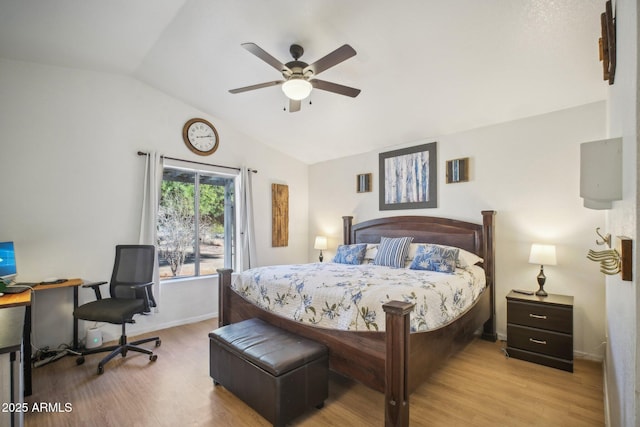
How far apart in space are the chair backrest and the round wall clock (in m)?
1.60

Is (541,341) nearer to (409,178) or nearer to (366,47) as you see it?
(409,178)

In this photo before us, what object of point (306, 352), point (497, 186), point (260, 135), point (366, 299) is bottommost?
point (306, 352)

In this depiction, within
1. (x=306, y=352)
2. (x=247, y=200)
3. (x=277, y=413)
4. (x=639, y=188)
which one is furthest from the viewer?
(x=247, y=200)

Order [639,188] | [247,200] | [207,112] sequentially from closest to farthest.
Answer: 1. [639,188]
2. [207,112]
3. [247,200]

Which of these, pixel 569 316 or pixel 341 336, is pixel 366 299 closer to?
pixel 341 336

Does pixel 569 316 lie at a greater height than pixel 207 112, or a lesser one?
lesser

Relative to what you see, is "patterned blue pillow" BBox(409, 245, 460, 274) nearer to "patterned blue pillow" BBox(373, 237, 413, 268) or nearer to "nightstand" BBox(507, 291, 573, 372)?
"patterned blue pillow" BBox(373, 237, 413, 268)

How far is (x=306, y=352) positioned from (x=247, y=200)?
296 centimetres

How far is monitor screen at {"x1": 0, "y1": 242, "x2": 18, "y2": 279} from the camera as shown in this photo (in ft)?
8.63

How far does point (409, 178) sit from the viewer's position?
4152 millimetres

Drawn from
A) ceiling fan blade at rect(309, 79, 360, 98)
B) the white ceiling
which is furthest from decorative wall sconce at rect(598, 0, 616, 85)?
ceiling fan blade at rect(309, 79, 360, 98)

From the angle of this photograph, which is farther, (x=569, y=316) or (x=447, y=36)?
(x=569, y=316)

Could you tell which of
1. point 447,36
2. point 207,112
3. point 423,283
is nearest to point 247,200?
point 207,112

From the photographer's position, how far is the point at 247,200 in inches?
178
